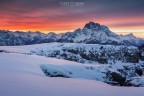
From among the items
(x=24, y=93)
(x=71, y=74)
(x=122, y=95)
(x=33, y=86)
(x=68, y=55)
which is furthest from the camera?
(x=68, y=55)

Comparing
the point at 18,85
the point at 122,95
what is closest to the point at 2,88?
the point at 18,85

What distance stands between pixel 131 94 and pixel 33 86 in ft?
19.2

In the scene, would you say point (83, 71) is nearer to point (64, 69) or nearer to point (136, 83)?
point (64, 69)

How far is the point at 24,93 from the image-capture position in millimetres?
12438

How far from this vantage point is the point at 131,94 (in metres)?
14.2

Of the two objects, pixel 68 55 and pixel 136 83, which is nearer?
pixel 136 83

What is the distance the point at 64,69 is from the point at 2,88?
12.4 meters

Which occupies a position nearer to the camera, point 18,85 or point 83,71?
point 18,85

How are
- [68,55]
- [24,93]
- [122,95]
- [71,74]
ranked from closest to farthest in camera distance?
[24,93]
[122,95]
[71,74]
[68,55]

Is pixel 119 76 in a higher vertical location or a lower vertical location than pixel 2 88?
lower

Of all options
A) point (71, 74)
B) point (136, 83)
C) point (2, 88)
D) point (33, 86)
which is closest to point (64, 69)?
point (71, 74)

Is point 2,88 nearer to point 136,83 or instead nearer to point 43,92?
point 43,92

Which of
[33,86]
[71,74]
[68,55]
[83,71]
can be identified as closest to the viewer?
[33,86]

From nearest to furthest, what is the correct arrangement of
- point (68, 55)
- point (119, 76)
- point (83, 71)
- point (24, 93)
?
point (24, 93), point (83, 71), point (119, 76), point (68, 55)
